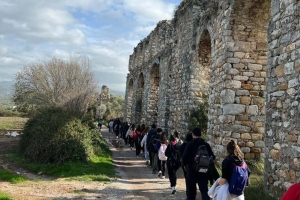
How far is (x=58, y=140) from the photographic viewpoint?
36.1 feet

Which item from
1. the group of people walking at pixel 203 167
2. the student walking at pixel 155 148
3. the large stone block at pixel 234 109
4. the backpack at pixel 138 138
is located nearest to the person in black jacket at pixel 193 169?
the group of people walking at pixel 203 167

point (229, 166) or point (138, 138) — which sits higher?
point (229, 166)

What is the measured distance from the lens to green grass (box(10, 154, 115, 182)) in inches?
367

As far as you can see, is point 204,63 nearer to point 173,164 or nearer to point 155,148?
point 155,148

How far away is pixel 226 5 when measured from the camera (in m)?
9.23

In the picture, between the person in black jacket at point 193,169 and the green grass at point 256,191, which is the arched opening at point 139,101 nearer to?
the green grass at point 256,191

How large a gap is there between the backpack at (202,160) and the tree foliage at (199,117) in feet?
21.6

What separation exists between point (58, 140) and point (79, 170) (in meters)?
1.66

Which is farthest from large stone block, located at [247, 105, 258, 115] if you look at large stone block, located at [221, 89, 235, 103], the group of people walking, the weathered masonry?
the group of people walking

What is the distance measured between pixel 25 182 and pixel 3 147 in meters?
7.72

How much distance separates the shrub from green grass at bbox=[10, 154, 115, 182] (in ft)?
1.03

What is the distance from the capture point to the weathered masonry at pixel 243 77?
18.5 feet

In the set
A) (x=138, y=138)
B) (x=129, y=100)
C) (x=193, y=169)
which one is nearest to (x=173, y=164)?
(x=193, y=169)

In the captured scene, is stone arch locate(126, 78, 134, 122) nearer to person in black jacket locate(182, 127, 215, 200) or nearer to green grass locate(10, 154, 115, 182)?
green grass locate(10, 154, 115, 182)
